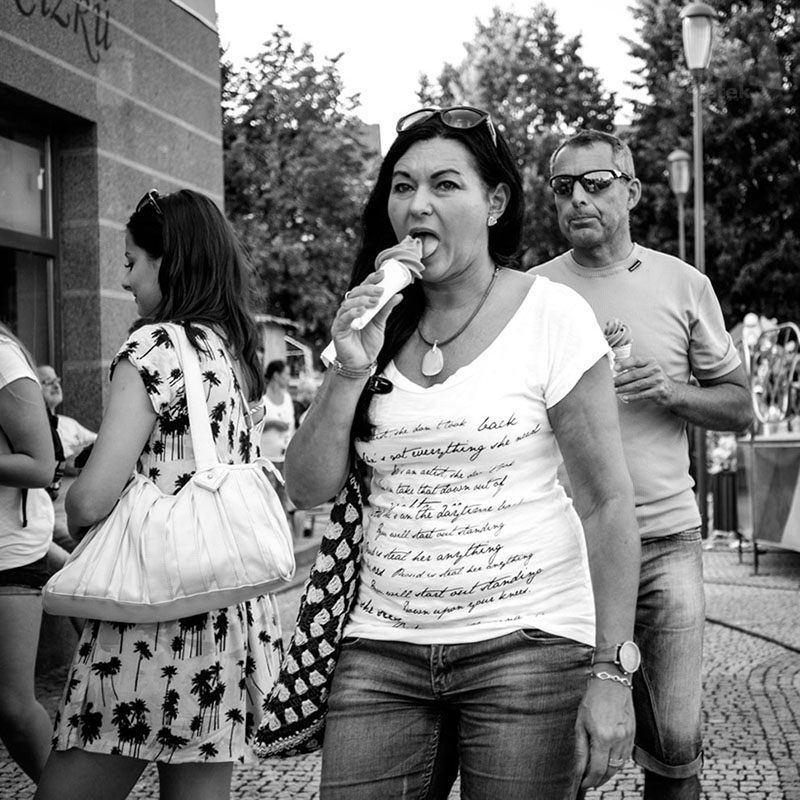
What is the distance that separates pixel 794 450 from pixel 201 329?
348 inches

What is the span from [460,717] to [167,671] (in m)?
0.85

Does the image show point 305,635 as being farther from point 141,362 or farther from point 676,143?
point 676,143

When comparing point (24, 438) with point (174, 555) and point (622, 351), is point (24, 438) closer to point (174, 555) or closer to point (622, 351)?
point (174, 555)

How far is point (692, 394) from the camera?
11.1 ft

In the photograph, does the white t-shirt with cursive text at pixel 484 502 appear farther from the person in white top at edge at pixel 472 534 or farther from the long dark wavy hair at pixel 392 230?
the long dark wavy hair at pixel 392 230

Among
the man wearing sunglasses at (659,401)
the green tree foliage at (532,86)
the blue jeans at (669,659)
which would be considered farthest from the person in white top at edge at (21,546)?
the green tree foliage at (532,86)

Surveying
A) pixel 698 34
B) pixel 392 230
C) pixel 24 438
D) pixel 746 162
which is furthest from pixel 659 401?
pixel 746 162

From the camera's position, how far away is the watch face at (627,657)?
2150mm

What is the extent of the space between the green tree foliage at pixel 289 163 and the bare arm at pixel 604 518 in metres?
27.0

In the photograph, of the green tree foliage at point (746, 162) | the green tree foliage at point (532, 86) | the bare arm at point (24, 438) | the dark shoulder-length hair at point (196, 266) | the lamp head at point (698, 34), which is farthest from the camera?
the green tree foliage at point (532, 86)

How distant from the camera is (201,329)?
298 cm

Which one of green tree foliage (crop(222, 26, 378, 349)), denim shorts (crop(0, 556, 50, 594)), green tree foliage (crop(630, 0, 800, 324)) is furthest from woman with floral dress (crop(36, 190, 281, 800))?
green tree foliage (crop(630, 0, 800, 324))

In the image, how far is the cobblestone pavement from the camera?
488 centimetres

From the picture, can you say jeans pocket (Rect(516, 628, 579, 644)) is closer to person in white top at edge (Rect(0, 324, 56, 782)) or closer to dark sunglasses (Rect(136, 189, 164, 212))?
dark sunglasses (Rect(136, 189, 164, 212))
